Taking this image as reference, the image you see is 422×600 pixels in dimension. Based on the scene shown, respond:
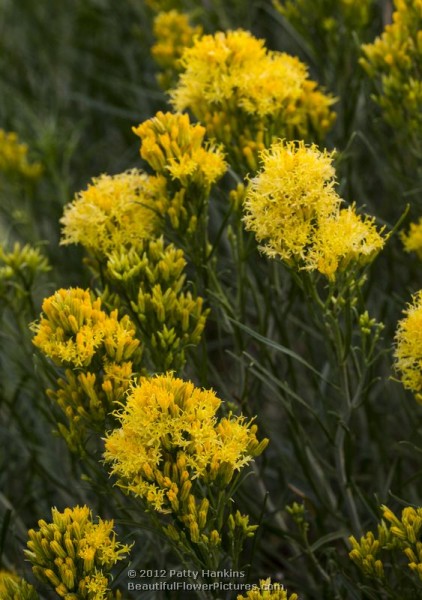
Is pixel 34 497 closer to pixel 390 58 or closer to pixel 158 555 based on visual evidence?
pixel 158 555

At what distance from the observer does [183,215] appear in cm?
217

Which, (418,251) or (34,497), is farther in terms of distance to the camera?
(34,497)

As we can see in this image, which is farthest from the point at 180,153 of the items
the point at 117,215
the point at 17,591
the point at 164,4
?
the point at 164,4

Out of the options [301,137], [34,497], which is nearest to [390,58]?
[301,137]

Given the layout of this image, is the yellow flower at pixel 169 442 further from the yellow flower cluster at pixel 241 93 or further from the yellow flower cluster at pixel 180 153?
the yellow flower cluster at pixel 241 93

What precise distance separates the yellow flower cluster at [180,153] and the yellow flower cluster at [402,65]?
0.74 m

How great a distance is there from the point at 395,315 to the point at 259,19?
226 cm

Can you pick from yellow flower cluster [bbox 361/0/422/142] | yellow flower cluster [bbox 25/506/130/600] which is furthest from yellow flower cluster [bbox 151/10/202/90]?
yellow flower cluster [bbox 25/506/130/600]

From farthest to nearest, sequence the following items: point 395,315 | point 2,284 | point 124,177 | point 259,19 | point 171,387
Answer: point 259,19, point 395,315, point 2,284, point 124,177, point 171,387

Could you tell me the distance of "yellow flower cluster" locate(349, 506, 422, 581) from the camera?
71.2 inches

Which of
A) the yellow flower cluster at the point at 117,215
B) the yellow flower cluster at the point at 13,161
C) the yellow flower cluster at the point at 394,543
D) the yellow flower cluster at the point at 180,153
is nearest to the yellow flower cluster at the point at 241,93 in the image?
the yellow flower cluster at the point at 180,153

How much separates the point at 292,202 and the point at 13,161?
6.14ft

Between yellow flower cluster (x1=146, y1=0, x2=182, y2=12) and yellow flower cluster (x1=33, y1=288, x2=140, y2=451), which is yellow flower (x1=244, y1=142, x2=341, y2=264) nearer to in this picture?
yellow flower cluster (x1=33, y1=288, x2=140, y2=451)

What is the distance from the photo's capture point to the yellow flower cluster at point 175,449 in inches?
68.4
